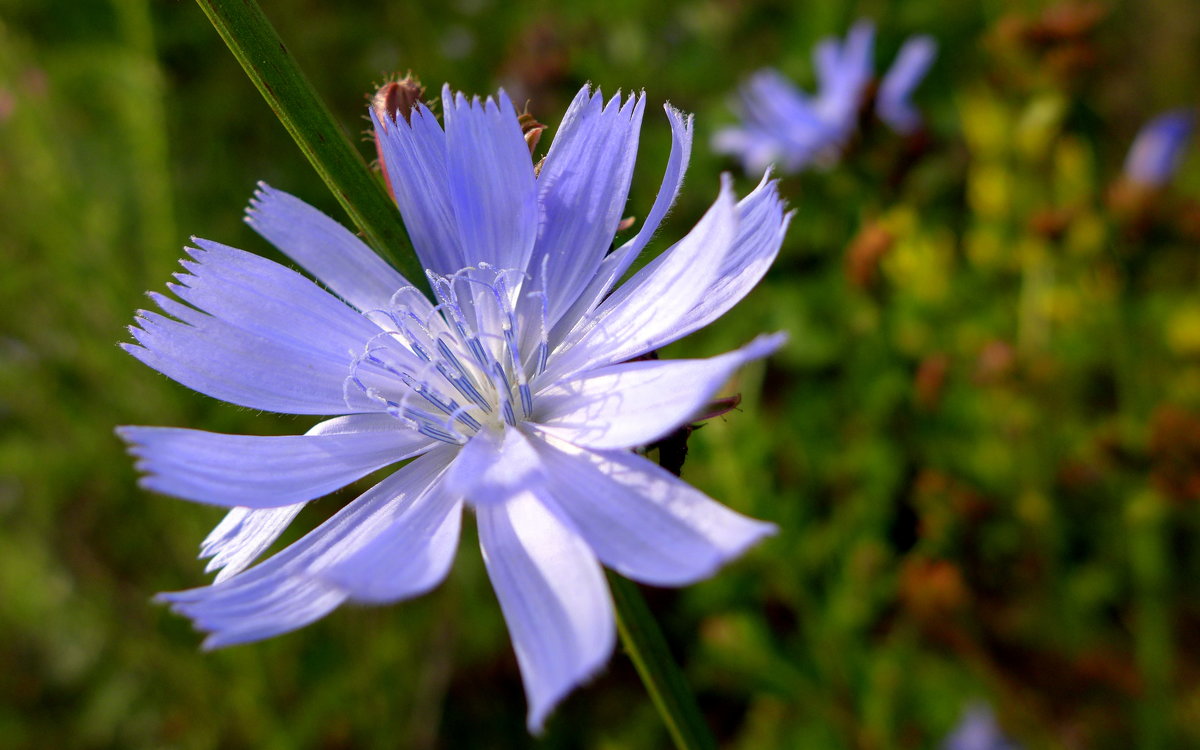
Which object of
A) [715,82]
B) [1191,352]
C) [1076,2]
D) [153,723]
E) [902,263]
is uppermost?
[715,82]

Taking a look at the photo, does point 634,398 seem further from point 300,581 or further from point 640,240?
point 300,581

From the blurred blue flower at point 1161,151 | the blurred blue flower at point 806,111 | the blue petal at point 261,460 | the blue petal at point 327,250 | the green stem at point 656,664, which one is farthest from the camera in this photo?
the blurred blue flower at point 806,111

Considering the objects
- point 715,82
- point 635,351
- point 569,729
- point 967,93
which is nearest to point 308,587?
point 635,351

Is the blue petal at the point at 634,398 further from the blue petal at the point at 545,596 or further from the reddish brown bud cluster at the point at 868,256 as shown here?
the reddish brown bud cluster at the point at 868,256

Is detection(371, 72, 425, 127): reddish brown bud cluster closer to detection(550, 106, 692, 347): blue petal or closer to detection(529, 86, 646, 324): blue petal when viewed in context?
detection(529, 86, 646, 324): blue petal

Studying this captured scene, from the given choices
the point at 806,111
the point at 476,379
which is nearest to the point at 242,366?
the point at 476,379

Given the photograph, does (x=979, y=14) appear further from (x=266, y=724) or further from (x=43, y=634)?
(x=43, y=634)

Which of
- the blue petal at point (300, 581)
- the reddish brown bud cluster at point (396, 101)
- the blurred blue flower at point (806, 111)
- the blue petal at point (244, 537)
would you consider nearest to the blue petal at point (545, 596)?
the blue petal at point (300, 581)
